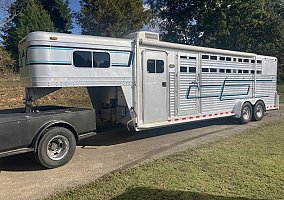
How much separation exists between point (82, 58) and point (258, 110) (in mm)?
7905

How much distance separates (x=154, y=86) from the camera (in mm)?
7488

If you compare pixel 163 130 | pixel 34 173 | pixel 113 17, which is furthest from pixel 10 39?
pixel 34 173

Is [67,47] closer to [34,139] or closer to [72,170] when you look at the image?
[34,139]

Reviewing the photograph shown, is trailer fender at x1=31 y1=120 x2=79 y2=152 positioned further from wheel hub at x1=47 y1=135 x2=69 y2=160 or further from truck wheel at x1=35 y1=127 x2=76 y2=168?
wheel hub at x1=47 y1=135 x2=69 y2=160

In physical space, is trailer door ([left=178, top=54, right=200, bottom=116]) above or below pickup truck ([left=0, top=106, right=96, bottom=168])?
above

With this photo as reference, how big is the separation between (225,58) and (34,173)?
717 centimetres

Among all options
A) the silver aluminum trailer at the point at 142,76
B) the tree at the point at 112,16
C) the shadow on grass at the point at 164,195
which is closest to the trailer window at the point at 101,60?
the silver aluminum trailer at the point at 142,76

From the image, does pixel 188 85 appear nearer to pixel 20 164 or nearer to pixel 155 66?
pixel 155 66

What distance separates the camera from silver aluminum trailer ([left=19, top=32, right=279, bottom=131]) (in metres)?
5.93

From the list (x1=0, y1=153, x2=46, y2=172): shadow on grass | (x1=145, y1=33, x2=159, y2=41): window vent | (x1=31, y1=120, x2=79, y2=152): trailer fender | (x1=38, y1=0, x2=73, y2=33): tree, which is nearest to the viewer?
(x1=31, y1=120, x2=79, y2=152): trailer fender

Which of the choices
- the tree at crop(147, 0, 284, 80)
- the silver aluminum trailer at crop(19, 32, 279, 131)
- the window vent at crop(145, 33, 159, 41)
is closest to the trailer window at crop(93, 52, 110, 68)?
the silver aluminum trailer at crop(19, 32, 279, 131)

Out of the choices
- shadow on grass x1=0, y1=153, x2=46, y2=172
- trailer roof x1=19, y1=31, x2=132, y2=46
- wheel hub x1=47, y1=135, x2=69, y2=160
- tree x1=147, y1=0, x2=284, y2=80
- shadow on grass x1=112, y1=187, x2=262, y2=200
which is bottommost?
shadow on grass x1=112, y1=187, x2=262, y2=200

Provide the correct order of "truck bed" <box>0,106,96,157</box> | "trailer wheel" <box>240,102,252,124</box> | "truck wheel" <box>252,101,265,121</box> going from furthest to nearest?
"truck wheel" <box>252,101,265,121</box> < "trailer wheel" <box>240,102,252,124</box> < "truck bed" <box>0,106,96,157</box>

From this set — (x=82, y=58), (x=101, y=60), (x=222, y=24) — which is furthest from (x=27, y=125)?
(x=222, y=24)
